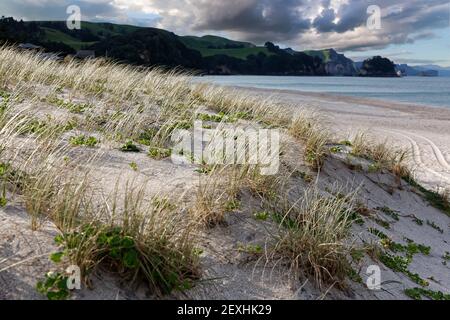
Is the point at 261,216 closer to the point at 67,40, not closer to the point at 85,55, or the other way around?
the point at 85,55

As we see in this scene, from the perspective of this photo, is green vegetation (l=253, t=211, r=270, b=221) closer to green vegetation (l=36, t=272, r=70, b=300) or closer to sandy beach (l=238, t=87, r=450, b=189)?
green vegetation (l=36, t=272, r=70, b=300)

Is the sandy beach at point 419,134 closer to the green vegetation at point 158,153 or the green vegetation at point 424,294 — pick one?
the green vegetation at point 424,294

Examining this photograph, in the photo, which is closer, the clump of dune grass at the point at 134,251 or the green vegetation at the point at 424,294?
the clump of dune grass at the point at 134,251

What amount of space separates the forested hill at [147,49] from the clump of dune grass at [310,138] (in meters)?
8.20

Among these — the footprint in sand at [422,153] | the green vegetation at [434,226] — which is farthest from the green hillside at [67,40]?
the green vegetation at [434,226]

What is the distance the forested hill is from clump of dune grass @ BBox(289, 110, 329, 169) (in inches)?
323

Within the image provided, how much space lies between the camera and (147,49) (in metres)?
76.8

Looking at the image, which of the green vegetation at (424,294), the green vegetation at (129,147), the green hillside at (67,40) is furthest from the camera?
the green hillside at (67,40)

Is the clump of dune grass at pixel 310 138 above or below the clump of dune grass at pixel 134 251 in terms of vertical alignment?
above

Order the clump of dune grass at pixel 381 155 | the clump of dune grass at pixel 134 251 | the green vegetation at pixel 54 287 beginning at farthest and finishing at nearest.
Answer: the clump of dune grass at pixel 381 155
the clump of dune grass at pixel 134 251
the green vegetation at pixel 54 287

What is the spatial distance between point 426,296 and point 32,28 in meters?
122

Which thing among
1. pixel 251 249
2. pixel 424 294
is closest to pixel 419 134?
pixel 424 294

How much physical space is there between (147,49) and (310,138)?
7403cm

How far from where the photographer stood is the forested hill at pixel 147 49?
6494cm
